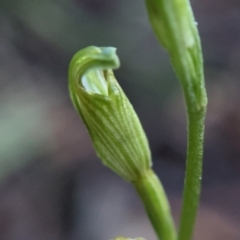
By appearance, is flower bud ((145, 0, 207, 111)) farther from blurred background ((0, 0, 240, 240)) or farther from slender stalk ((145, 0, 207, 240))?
blurred background ((0, 0, 240, 240))

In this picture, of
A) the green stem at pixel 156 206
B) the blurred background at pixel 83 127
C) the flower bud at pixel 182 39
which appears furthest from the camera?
the blurred background at pixel 83 127

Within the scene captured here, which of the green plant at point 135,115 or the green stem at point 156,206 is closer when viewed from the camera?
the green plant at point 135,115

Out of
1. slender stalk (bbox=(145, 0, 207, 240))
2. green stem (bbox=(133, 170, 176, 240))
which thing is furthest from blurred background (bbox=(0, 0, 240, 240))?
slender stalk (bbox=(145, 0, 207, 240))

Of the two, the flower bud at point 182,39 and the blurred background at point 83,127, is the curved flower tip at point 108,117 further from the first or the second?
the blurred background at point 83,127

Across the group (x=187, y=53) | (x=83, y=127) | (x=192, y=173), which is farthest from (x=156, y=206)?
(x=83, y=127)

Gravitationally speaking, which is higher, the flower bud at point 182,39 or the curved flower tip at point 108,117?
the flower bud at point 182,39

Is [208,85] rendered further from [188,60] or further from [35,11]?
[188,60]

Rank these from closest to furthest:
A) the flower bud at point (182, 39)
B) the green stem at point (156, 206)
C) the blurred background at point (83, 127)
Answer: the flower bud at point (182, 39) < the green stem at point (156, 206) < the blurred background at point (83, 127)

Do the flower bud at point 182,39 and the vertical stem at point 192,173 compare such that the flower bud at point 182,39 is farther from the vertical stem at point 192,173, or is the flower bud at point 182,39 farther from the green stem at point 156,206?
the green stem at point 156,206

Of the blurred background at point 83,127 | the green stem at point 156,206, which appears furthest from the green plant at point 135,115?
the blurred background at point 83,127

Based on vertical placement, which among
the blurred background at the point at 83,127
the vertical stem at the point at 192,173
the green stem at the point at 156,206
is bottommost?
the blurred background at the point at 83,127
